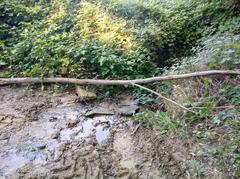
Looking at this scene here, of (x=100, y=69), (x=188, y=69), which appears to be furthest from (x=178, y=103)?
(x=100, y=69)

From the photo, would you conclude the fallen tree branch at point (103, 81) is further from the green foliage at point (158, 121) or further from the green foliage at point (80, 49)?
the green foliage at point (158, 121)

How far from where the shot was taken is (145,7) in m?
6.48

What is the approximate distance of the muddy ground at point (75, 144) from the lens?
3453 mm

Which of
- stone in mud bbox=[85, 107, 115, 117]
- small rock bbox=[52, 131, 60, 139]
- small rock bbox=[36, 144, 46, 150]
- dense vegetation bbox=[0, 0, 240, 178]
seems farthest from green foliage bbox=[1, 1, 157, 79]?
small rock bbox=[36, 144, 46, 150]

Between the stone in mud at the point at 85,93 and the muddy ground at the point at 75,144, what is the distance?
0.10 m

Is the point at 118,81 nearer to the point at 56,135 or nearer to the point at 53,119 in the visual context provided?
the point at 53,119

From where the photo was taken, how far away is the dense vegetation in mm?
3611

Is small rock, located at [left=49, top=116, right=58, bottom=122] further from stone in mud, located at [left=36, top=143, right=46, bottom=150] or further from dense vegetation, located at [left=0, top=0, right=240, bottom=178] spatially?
dense vegetation, located at [left=0, top=0, right=240, bottom=178]

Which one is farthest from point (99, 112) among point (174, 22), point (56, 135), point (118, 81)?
point (174, 22)

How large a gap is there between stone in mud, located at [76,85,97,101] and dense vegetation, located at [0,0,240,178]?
0.27 metres

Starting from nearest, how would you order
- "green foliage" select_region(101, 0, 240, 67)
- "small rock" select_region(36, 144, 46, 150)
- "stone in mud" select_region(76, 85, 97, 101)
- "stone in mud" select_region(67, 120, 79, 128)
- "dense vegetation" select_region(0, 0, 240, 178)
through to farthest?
"dense vegetation" select_region(0, 0, 240, 178)
"small rock" select_region(36, 144, 46, 150)
"stone in mud" select_region(67, 120, 79, 128)
"stone in mud" select_region(76, 85, 97, 101)
"green foliage" select_region(101, 0, 240, 67)

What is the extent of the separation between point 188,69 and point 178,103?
0.65m

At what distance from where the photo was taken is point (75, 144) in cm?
393

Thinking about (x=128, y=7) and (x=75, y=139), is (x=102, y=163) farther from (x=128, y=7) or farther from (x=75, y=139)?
(x=128, y=7)
